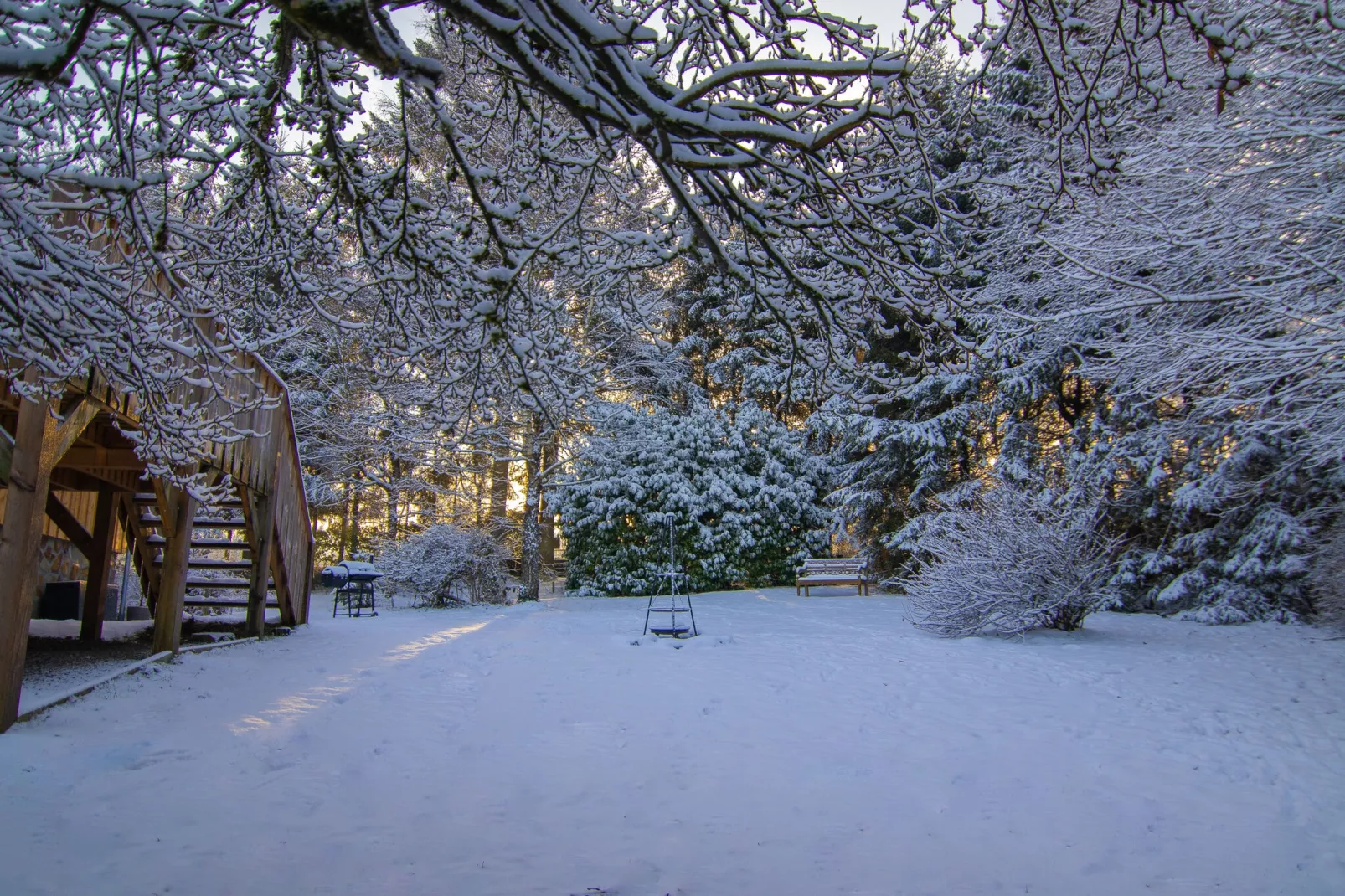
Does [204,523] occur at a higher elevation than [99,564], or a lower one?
higher

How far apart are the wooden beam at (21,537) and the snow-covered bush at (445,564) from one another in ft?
32.2

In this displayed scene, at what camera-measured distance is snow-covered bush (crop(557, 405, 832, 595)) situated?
55.2 ft

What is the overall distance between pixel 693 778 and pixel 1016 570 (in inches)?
219

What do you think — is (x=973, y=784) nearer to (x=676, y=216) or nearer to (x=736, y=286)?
(x=736, y=286)

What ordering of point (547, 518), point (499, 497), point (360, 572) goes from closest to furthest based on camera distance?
point (360, 572) → point (499, 497) → point (547, 518)

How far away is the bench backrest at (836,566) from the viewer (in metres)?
15.9

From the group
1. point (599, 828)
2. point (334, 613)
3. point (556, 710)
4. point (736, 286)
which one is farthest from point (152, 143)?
point (334, 613)

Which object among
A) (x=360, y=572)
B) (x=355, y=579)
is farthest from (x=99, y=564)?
(x=360, y=572)

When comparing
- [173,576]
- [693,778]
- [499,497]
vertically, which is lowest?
[693,778]

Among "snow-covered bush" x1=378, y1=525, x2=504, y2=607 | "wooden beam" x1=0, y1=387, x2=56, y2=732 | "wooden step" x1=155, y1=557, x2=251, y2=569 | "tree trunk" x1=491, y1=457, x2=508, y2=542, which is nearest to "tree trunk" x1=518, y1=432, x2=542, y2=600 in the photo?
"snow-covered bush" x1=378, y1=525, x2=504, y2=607

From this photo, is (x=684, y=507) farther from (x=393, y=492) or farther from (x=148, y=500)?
(x=148, y=500)

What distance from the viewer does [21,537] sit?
181 inches

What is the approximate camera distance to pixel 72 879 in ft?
9.93

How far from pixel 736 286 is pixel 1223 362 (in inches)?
179
